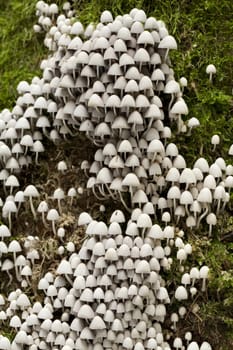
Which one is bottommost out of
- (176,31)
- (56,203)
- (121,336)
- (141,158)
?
(121,336)

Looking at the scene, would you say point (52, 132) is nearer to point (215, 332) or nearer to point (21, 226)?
point (21, 226)

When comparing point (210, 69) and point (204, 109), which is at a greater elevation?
point (210, 69)

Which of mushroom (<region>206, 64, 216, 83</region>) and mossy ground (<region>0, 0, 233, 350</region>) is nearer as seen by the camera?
mossy ground (<region>0, 0, 233, 350</region>)

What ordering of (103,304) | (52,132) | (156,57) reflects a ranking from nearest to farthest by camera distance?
1. (103,304)
2. (156,57)
3. (52,132)

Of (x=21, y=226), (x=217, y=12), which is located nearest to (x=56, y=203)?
(x=21, y=226)

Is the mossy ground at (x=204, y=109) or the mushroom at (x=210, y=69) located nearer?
the mossy ground at (x=204, y=109)

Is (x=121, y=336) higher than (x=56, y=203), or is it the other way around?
(x=56, y=203)

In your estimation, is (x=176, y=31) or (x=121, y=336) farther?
(x=176, y=31)

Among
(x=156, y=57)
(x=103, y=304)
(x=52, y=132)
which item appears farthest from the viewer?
(x=52, y=132)
